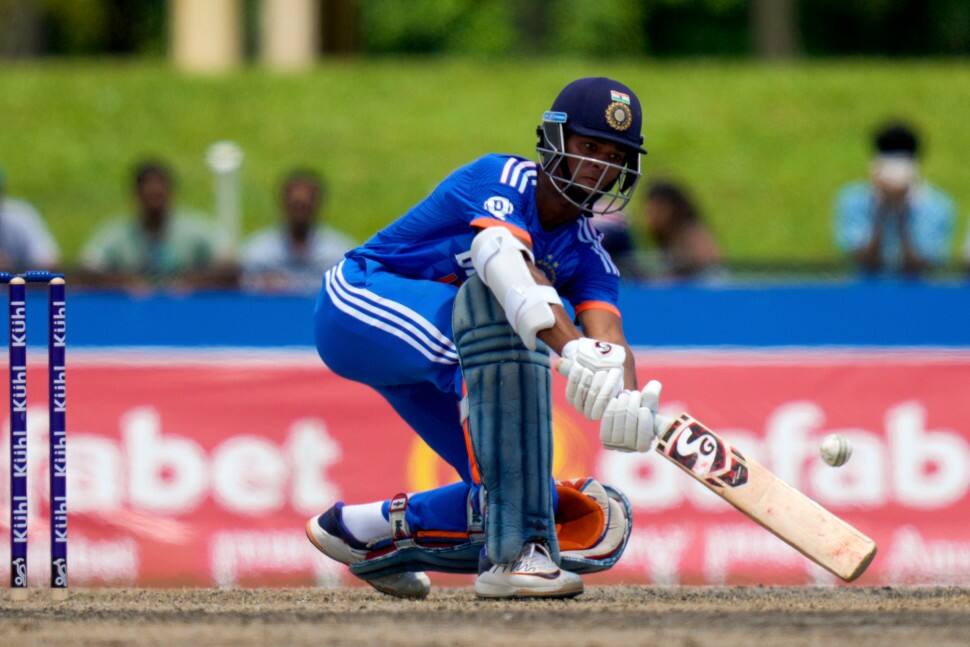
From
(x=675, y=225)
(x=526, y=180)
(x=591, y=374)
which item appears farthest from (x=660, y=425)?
(x=675, y=225)

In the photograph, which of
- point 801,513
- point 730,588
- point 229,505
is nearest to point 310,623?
point 801,513

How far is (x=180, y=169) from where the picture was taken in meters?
16.9

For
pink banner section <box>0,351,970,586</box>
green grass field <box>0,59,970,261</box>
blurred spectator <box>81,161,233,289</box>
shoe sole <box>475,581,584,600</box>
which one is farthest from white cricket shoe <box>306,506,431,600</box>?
green grass field <box>0,59,970,261</box>

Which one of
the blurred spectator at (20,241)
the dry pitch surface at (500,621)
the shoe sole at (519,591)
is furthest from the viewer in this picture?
the blurred spectator at (20,241)

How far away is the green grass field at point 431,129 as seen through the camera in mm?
16891

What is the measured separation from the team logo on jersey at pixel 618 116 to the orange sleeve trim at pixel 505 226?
0.43 m

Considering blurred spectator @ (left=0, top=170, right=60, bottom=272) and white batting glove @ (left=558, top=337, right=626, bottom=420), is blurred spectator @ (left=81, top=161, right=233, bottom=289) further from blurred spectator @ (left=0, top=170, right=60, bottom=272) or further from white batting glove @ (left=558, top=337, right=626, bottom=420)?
white batting glove @ (left=558, top=337, right=626, bottom=420)

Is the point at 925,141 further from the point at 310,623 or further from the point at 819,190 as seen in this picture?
the point at 310,623

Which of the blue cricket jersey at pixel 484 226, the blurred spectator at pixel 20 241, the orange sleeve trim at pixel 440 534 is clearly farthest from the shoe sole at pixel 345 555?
the blurred spectator at pixel 20 241

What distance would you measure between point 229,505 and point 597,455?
1.79 metres

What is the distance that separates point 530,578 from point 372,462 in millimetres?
3186

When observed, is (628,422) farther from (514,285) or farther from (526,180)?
(526,180)

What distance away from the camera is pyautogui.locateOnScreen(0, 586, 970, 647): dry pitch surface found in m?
4.47

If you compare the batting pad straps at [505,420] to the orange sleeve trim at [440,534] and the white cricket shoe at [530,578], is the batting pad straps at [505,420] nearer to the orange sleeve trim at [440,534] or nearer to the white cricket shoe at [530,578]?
the white cricket shoe at [530,578]
